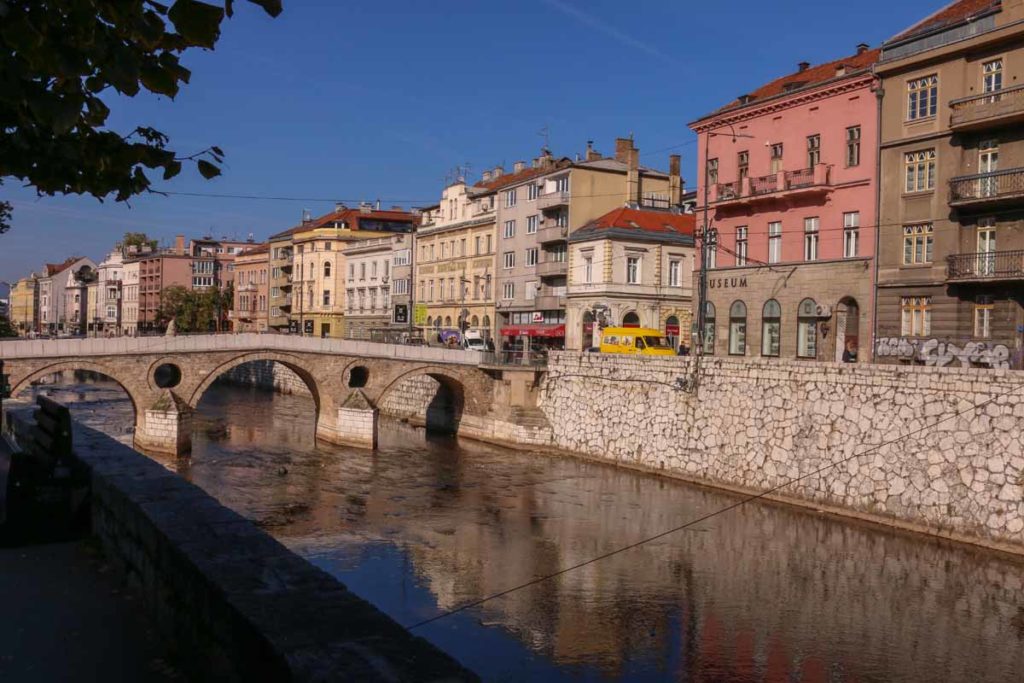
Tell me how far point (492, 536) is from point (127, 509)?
54.5 feet

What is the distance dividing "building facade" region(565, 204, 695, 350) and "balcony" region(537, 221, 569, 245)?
105 centimetres

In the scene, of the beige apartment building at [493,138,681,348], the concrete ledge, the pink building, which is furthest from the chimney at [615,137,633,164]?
the concrete ledge

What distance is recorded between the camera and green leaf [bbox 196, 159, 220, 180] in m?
4.64

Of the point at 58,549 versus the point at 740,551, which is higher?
the point at 58,549

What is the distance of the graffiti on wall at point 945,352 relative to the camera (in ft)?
86.2

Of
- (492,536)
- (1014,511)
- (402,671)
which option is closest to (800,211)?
(1014,511)

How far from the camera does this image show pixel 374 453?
38094mm

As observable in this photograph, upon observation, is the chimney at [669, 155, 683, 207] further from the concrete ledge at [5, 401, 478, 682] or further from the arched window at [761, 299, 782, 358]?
the concrete ledge at [5, 401, 478, 682]

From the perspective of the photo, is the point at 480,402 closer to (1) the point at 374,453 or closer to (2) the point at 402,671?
(1) the point at 374,453

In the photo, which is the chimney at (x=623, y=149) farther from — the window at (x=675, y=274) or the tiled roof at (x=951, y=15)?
the tiled roof at (x=951, y=15)

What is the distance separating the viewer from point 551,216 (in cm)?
5294

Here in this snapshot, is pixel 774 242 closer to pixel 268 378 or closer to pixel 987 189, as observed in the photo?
pixel 987 189

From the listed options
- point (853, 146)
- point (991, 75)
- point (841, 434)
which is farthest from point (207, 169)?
point (853, 146)

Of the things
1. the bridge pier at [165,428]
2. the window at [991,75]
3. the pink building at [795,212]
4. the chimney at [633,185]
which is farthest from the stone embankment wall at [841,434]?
the chimney at [633,185]
